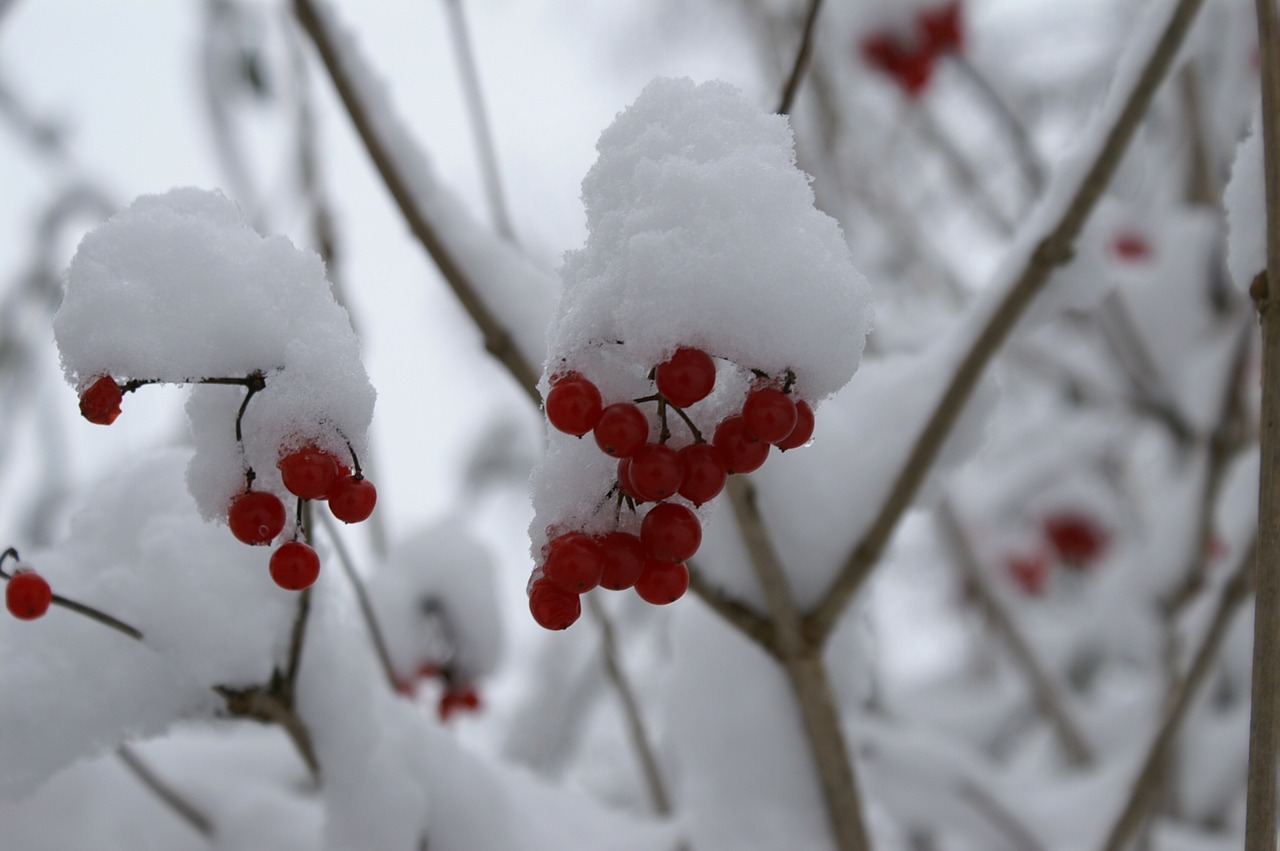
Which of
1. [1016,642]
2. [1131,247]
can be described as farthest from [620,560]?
[1131,247]

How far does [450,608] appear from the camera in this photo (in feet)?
4.42

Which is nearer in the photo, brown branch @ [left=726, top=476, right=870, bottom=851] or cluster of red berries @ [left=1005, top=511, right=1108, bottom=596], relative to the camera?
brown branch @ [left=726, top=476, right=870, bottom=851]

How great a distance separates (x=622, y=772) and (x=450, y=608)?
5.11 meters

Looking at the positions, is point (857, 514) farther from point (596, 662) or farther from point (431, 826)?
point (596, 662)

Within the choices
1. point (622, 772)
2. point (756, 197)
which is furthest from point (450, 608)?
point (622, 772)

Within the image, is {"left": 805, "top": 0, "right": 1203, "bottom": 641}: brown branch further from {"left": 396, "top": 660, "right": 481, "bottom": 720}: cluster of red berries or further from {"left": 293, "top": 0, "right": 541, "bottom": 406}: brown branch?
{"left": 396, "top": 660, "right": 481, "bottom": 720}: cluster of red berries

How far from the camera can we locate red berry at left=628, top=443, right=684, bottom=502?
0.59 meters

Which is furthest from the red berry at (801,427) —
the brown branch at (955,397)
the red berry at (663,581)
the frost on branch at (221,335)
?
the brown branch at (955,397)

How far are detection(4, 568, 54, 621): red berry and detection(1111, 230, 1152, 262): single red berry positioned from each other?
3.11 meters

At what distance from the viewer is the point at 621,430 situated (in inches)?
23.5

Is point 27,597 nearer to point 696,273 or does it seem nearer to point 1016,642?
point 696,273

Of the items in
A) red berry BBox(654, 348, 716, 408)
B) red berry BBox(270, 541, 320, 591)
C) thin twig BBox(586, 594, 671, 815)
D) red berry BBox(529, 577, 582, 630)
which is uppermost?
thin twig BBox(586, 594, 671, 815)

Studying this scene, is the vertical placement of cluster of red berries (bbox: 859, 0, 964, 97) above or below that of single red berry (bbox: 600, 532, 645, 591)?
above

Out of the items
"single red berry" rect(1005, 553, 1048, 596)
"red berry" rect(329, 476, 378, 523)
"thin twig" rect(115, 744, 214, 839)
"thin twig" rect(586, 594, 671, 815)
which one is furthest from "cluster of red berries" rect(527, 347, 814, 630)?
"single red berry" rect(1005, 553, 1048, 596)
